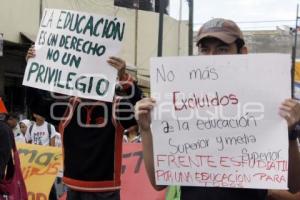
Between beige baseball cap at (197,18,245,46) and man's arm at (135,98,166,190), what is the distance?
A: 39 centimetres

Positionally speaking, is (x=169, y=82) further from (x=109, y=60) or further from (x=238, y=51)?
(x=109, y=60)

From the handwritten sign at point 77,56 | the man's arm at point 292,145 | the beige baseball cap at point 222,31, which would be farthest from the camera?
the handwritten sign at point 77,56

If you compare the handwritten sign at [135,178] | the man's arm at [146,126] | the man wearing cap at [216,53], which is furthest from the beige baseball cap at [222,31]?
the handwritten sign at [135,178]

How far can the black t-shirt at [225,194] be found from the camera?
2.81 meters

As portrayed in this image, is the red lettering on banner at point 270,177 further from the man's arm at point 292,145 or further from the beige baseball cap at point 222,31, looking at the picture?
the beige baseball cap at point 222,31

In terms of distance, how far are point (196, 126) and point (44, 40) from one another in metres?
2.20

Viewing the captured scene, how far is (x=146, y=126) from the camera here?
2943mm

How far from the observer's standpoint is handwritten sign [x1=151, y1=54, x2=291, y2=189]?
2.76m

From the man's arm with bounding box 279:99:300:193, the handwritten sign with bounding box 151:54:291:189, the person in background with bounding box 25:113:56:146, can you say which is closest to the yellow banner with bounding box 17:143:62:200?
the person in background with bounding box 25:113:56:146

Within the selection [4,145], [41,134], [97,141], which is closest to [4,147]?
[4,145]

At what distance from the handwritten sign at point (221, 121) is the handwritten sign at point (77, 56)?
5.01 feet

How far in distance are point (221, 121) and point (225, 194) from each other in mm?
337

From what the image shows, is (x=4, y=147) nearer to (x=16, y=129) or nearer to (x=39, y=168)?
(x=39, y=168)

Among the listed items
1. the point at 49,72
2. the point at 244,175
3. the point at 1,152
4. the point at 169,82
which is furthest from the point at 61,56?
the point at 244,175
